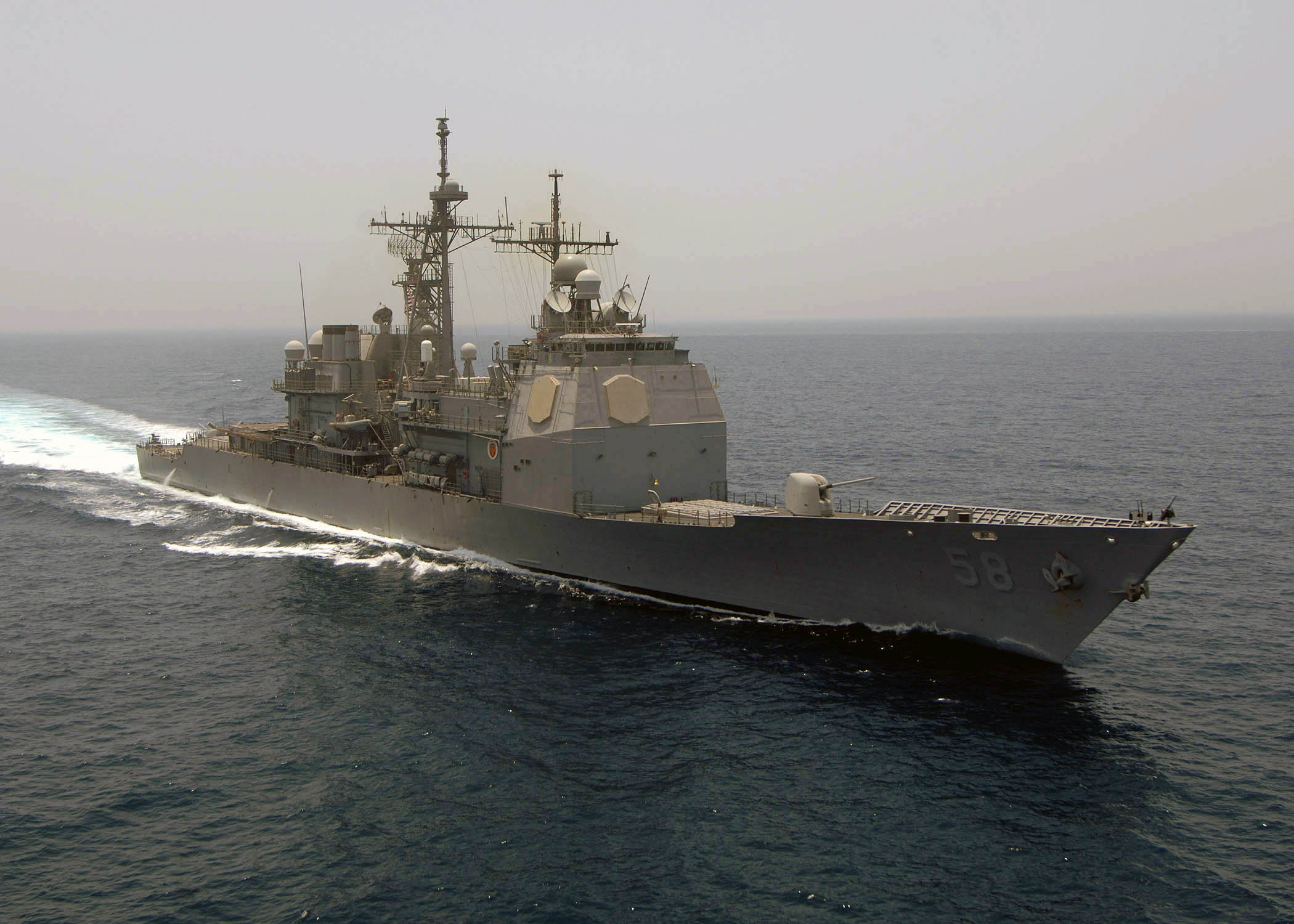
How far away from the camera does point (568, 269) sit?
29.1m

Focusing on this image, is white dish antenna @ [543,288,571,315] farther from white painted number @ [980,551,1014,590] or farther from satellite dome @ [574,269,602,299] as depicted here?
white painted number @ [980,551,1014,590]

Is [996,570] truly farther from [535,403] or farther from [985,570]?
[535,403]

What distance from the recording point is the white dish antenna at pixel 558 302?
27969mm

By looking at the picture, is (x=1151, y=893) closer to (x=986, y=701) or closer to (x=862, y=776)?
(x=862, y=776)

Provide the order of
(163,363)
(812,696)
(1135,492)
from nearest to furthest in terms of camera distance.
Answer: (812,696)
(1135,492)
(163,363)

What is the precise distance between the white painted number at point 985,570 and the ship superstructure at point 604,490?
0.04 metres

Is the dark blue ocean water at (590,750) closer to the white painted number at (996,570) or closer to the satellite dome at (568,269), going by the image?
the white painted number at (996,570)

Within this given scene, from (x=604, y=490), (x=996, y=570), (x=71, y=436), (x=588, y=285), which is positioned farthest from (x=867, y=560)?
(x=71, y=436)

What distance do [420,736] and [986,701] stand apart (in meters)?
10.4

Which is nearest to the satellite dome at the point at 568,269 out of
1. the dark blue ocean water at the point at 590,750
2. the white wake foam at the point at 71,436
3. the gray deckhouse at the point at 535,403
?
the gray deckhouse at the point at 535,403

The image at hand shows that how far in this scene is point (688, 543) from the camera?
77.7ft

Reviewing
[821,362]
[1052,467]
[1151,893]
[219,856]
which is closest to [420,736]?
[219,856]

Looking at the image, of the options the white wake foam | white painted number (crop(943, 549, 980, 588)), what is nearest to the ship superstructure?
white painted number (crop(943, 549, 980, 588))

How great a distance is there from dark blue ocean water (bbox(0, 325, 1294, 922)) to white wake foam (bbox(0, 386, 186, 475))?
588 inches
